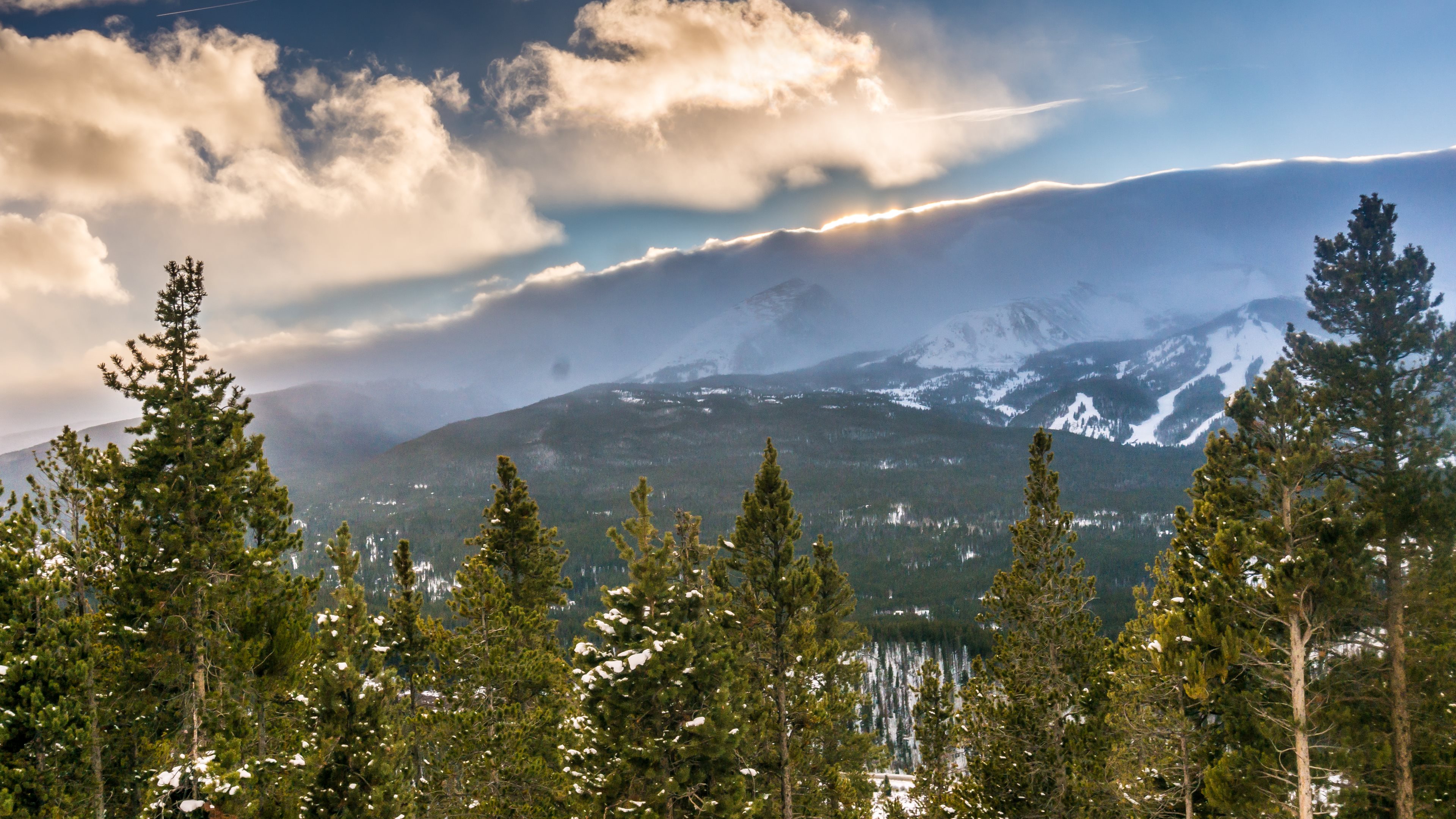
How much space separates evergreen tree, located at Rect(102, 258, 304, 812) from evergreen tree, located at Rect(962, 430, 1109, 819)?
69.2 feet

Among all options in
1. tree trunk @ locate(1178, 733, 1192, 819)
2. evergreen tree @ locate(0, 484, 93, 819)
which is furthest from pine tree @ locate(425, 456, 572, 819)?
tree trunk @ locate(1178, 733, 1192, 819)

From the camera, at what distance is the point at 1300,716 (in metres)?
14.0

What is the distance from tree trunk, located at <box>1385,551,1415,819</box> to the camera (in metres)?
14.1

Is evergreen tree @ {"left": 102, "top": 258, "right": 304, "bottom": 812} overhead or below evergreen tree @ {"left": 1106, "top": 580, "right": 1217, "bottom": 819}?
overhead

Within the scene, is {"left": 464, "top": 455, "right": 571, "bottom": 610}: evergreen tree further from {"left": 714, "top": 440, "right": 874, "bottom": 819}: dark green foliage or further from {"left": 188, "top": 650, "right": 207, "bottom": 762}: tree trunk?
{"left": 188, "top": 650, "right": 207, "bottom": 762}: tree trunk

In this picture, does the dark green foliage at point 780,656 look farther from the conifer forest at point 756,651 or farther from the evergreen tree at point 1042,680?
the evergreen tree at point 1042,680

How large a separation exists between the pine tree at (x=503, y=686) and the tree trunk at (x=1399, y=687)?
1931cm

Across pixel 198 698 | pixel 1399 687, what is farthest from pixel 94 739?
pixel 1399 687

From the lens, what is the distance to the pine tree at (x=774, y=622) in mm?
20562

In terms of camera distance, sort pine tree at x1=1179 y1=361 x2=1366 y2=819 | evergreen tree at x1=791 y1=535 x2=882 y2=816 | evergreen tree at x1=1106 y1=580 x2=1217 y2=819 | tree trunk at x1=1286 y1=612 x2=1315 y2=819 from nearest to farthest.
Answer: pine tree at x1=1179 y1=361 x2=1366 y2=819, tree trunk at x1=1286 y1=612 x2=1315 y2=819, evergreen tree at x1=1106 y1=580 x2=1217 y2=819, evergreen tree at x1=791 y1=535 x2=882 y2=816

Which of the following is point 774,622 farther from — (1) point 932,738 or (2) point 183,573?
(1) point 932,738

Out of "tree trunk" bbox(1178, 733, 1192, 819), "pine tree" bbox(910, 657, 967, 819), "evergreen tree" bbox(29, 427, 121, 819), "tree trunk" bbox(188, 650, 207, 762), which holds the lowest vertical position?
"pine tree" bbox(910, 657, 967, 819)

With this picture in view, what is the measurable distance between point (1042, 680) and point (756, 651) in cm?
944

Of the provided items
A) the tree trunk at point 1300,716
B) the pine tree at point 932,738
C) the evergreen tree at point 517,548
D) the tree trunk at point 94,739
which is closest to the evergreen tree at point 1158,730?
the tree trunk at point 1300,716
